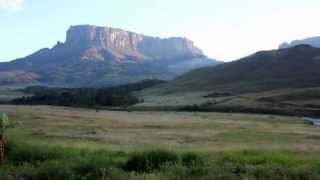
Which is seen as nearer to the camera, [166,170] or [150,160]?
[166,170]

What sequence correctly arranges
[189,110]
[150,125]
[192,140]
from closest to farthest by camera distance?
[192,140] < [150,125] < [189,110]

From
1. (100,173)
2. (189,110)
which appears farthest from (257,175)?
(189,110)

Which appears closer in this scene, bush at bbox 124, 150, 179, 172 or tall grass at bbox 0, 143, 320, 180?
tall grass at bbox 0, 143, 320, 180

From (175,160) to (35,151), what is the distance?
1000 centimetres

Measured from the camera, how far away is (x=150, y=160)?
27922mm

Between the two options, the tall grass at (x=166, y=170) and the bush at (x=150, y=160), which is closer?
the tall grass at (x=166, y=170)

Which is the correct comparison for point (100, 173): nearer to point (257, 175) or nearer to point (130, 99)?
point (257, 175)

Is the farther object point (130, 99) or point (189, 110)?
point (130, 99)

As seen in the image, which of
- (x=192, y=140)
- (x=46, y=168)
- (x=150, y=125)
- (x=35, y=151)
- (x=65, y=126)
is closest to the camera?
(x=46, y=168)

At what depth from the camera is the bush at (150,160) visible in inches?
1056

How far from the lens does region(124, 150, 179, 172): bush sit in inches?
1056

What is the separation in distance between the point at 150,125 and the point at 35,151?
4354cm

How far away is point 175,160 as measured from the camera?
2844 centimetres

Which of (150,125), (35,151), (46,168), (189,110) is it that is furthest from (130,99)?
(46,168)
